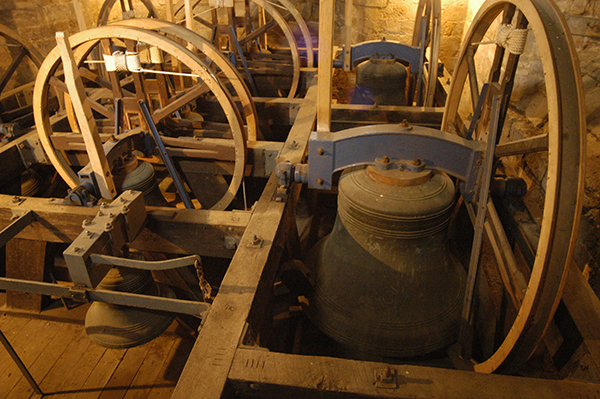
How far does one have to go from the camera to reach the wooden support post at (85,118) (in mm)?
1912

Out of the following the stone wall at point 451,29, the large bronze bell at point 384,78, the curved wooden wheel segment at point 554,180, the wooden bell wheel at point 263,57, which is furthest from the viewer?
the wooden bell wheel at point 263,57

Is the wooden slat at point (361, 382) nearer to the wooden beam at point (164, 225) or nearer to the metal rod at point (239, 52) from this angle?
the wooden beam at point (164, 225)

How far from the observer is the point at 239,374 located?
46.2 inches

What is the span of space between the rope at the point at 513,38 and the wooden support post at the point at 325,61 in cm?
70

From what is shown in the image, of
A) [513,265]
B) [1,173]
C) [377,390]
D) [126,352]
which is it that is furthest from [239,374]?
[1,173]

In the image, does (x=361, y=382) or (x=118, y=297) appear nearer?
(x=361, y=382)

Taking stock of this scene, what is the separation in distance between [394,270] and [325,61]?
39.5 inches

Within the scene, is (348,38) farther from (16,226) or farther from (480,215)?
(16,226)

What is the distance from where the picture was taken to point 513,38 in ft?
5.02

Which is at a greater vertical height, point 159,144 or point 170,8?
point 170,8

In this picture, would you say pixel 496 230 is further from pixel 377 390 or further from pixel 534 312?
pixel 377 390

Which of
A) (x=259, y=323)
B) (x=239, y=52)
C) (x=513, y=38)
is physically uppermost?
(x=513, y=38)

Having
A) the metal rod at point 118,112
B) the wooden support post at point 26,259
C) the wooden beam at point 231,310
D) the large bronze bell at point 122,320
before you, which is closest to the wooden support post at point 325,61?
the wooden beam at point 231,310

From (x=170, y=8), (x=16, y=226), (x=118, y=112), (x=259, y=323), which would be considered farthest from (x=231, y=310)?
(x=170, y=8)
